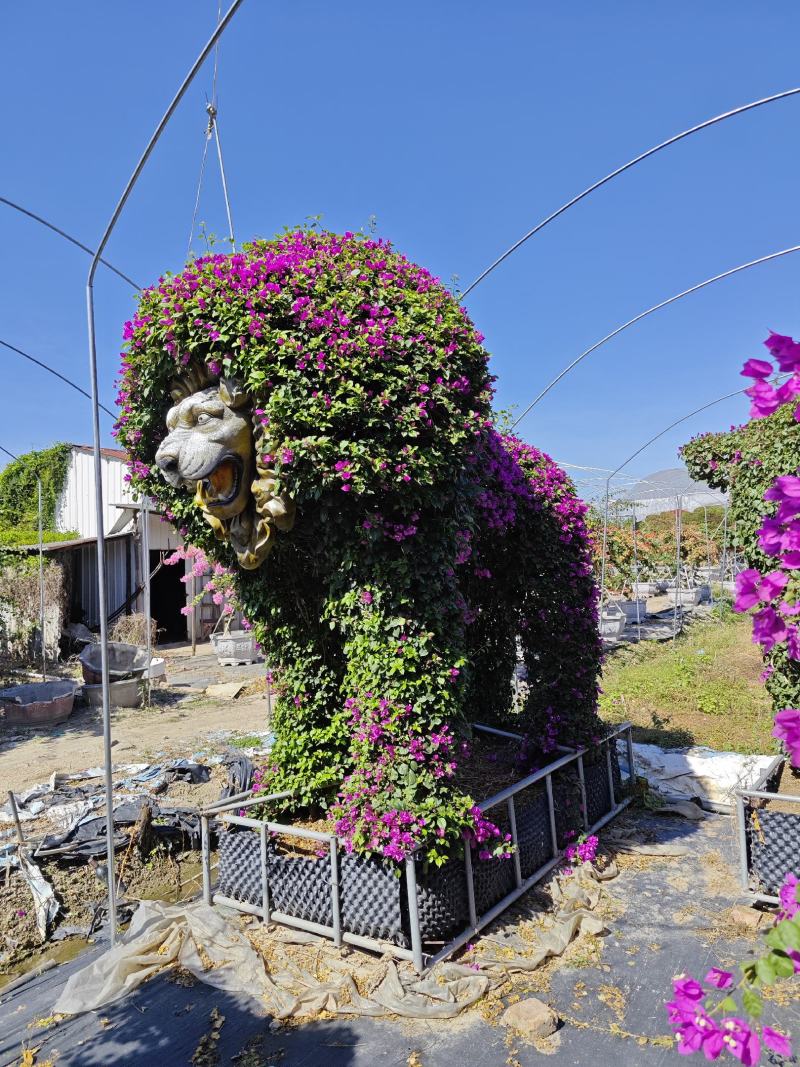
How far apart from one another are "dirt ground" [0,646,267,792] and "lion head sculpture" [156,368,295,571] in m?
5.74

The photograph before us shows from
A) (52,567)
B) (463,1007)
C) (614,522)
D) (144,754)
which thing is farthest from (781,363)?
(614,522)

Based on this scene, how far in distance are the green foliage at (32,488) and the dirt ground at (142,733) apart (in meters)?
10.7

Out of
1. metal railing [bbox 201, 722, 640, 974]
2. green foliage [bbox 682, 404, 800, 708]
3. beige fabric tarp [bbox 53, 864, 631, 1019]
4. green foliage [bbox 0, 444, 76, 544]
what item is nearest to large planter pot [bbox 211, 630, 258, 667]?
green foliage [bbox 0, 444, 76, 544]

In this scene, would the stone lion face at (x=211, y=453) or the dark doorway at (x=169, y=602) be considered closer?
the stone lion face at (x=211, y=453)

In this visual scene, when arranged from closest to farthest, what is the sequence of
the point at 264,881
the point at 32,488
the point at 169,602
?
the point at 264,881 < the point at 169,602 < the point at 32,488

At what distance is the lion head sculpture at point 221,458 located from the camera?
395cm

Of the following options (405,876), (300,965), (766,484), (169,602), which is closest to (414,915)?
(405,876)

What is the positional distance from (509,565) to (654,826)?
267 cm

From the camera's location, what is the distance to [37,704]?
35.6 feet

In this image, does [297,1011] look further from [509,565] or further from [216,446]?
[509,565]

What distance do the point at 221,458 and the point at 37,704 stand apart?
29.2 feet

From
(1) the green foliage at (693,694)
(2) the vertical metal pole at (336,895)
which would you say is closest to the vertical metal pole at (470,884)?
(2) the vertical metal pole at (336,895)

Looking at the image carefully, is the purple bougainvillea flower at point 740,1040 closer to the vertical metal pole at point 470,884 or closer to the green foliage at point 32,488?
the vertical metal pole at point 470,884

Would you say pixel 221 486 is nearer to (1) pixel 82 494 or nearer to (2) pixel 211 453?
(2) pixel 211 453
